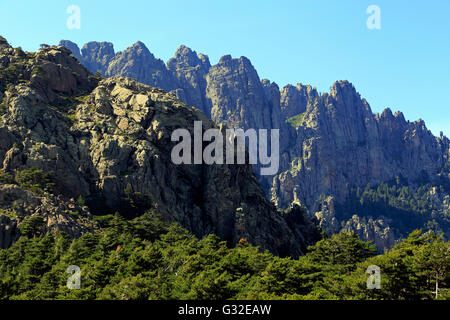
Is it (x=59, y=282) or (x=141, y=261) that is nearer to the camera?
(x=59, y=282)

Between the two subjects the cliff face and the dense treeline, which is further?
Answer: the cliff face

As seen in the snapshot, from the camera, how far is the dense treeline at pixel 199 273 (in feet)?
178

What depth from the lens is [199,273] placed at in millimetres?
64250

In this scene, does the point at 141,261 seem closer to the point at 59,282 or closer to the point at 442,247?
the point at 59,282

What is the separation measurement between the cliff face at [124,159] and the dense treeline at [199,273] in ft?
92.4

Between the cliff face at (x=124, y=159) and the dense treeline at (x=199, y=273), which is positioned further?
the cliff face at (x=124, y=159)

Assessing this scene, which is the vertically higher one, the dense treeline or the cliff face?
the cliff face

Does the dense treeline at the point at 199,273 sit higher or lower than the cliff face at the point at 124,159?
lower

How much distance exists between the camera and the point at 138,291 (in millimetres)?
51312

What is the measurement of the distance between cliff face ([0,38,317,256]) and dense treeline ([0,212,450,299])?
92.4ft

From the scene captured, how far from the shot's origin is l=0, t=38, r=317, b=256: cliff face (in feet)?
363
